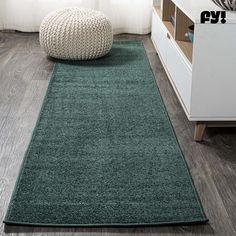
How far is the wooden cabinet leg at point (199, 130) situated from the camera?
2.14 metres

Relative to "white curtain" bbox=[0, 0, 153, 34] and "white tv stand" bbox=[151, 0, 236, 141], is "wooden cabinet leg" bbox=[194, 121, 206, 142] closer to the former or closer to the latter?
"white tv stand" bbox=[151, 0, 236, 141]

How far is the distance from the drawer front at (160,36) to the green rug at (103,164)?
25cm

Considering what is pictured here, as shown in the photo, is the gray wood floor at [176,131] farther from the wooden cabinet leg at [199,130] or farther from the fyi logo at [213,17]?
the fyi logo at [213,17]

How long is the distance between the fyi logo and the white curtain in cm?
211

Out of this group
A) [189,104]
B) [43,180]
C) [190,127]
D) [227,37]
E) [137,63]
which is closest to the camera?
[43,180]

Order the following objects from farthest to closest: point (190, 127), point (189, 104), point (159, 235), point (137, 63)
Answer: point (137, 63)
point (190, 127)
point (189, 104)
point (159, 235)

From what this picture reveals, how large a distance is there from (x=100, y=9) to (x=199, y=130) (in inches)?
87.7

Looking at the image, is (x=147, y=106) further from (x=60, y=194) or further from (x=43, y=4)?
(x=43, y=4)

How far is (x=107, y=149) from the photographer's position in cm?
206

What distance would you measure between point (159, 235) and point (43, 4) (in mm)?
2955

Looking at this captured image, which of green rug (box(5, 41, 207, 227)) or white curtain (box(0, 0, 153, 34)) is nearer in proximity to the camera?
green rug (box(5, 41, 207, 227))

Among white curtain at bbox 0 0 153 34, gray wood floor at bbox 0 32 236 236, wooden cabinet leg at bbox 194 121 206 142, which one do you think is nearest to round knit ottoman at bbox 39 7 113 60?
gray wood floor at bbox 0 32 236 236

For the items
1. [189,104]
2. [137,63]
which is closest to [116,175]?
[189,104]

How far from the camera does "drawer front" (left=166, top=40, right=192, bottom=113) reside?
2.16 metres
